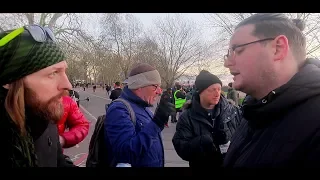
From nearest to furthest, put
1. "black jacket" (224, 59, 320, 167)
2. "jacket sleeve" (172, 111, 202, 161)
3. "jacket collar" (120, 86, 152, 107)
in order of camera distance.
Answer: "black jacket" (224, 59, 320, 167) → "jacket collar" (120, 86, 152, 107) → "jacket sleeve" (172, 111, 202, 161)

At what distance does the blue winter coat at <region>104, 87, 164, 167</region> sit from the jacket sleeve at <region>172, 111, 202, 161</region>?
36cm

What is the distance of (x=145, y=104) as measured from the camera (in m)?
1.85

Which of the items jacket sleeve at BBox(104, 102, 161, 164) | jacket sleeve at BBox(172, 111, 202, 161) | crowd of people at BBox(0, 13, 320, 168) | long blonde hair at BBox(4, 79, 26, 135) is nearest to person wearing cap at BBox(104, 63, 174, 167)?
jacket sleeve at BBox(104, 102, 161, 164)

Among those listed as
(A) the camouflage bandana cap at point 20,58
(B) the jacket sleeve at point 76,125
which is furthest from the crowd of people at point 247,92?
(B) the jacket sleeve at point 76,125

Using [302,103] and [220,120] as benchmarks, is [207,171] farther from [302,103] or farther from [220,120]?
[220,120]

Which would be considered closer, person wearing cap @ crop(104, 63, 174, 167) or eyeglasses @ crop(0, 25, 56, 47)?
eyeglasses @ crop(0, 25, 56, 47)

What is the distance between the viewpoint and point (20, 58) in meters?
0.89

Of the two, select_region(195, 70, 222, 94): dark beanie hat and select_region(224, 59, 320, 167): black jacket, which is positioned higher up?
select_region(224, 59, 320, 167): black jacket

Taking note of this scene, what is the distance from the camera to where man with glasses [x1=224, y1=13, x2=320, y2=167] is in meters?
0.86

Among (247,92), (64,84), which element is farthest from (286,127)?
(64,84)

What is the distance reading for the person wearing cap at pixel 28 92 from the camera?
88 centimetres

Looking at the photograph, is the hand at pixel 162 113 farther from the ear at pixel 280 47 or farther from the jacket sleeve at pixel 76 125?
the jacket sleeve at pixel 76 125

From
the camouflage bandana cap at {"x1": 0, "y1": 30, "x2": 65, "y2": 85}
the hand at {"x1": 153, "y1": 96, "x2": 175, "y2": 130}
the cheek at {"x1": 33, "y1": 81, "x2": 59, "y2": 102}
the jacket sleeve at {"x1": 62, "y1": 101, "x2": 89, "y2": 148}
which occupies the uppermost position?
the camouflage bandana cap at {"x1": 0, "y1": 30, "x2": 65, "y2": 85}

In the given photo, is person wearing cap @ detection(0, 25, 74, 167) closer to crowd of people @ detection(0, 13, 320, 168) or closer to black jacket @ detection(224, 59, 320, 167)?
crowd of people @ detection(0, 13, 320, 168)
